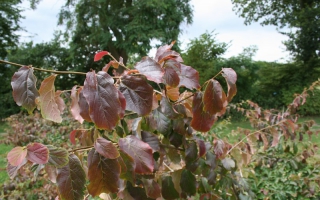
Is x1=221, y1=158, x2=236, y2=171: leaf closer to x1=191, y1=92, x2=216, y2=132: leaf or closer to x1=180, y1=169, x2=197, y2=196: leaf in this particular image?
x1=180, y1=169, x2=197, y2=196: leaf

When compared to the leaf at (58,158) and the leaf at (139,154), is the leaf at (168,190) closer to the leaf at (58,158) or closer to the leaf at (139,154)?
the leaf at (139,154)

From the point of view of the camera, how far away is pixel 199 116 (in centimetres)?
94

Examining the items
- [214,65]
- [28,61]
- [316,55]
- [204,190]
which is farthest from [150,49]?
[204,190]

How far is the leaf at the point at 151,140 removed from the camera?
96 cm

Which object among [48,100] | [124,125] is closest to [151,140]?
[124,125]

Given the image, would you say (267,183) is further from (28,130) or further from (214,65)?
(214,65)

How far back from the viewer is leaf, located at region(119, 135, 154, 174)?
78 centimetres

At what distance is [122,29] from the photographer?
1272cm

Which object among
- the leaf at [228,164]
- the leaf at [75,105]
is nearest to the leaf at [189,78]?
the leaf at [75,105]

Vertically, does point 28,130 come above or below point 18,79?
below

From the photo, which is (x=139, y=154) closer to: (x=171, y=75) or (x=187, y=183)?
(x=171, y=75)

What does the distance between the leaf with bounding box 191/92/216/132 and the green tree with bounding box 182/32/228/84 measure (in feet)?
34.9

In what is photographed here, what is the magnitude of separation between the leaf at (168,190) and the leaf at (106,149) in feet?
1.56

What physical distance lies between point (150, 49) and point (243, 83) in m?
3.84
